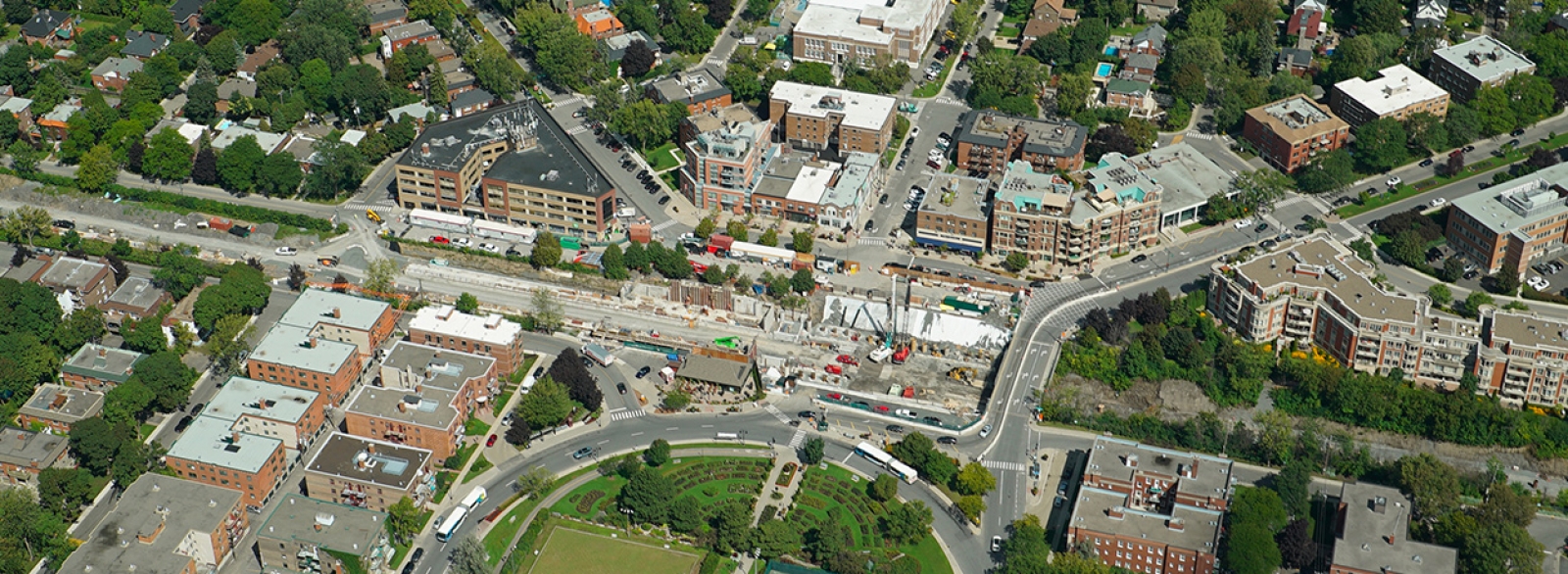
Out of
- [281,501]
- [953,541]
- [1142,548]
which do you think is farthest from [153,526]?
[1142,548]

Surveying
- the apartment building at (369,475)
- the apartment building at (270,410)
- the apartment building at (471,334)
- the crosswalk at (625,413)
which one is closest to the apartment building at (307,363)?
the apartment building at (270,410)

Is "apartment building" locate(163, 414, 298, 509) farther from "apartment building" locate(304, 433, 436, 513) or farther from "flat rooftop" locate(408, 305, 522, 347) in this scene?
"flat rooftop" locate(408, 305, 522, 347)

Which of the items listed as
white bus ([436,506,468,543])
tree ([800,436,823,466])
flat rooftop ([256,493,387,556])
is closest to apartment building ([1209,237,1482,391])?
tree ([800,436,823,466])

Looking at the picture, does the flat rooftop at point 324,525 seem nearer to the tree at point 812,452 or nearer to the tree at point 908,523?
the tree at point 812,452

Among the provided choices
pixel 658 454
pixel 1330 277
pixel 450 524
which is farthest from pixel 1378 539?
pixel 450 524

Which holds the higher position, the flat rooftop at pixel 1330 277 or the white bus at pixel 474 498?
the flat rooftop at pixel 1330 277
